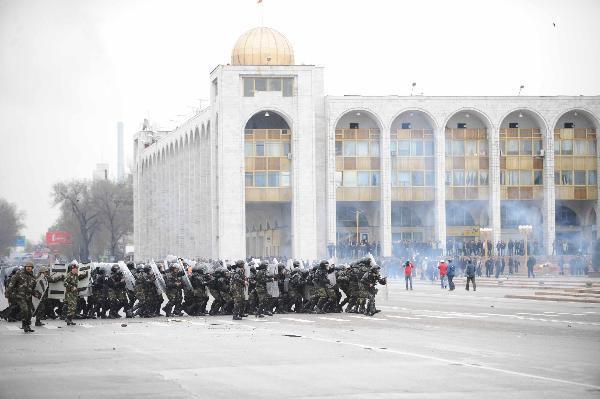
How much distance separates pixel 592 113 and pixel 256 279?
60.3m

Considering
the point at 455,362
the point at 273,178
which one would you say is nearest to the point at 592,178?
the point at 273,178

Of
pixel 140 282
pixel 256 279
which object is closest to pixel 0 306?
pixel 140 282

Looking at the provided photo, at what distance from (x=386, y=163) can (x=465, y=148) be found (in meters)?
6.58

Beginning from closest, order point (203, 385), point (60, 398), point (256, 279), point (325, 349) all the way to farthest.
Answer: point (60, 398) → point (203, 385) → point (325, 349) → point (256, 279)

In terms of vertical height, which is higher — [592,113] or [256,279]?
[592,113]

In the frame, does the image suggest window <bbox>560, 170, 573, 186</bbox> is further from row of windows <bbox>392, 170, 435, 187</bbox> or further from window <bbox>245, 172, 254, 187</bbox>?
window <bbox>245, 172, 254, 187</bbox>

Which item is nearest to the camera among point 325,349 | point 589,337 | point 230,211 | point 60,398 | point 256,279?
point 60,398

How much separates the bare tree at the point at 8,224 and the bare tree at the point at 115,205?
12639 mm

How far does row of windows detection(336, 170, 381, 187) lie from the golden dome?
1093 centimetres

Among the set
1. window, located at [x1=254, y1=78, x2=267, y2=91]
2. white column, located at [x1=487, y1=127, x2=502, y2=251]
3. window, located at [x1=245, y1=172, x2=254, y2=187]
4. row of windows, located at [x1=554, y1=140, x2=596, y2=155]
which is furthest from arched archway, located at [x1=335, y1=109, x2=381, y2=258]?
row of windows, located at [x1=554, y1=140, x2=596, y2=155]

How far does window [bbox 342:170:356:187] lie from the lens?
8581 cm

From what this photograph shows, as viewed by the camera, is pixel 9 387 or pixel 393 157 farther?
pixel 393 157

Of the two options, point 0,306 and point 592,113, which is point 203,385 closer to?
point 0,306

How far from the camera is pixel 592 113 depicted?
279 ft
